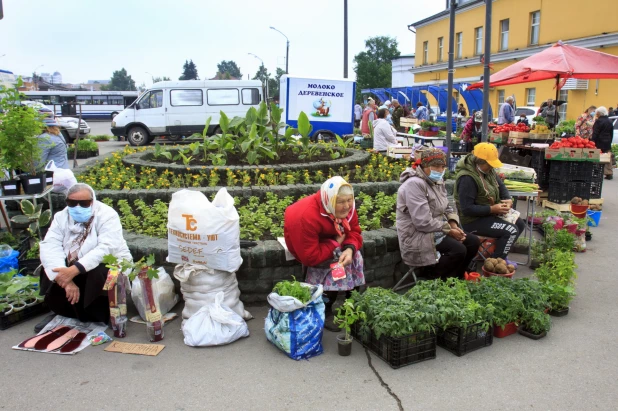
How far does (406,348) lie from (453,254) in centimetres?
172

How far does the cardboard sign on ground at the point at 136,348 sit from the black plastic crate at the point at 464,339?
2.39m

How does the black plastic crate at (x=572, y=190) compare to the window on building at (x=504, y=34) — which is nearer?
the black plastic crate at (x=572, y=190)

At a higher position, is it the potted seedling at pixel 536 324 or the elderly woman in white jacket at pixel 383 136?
the elderly woman in white jacket at pixel 383 136

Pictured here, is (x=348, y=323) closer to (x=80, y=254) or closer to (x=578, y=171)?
(x=80, y=254)

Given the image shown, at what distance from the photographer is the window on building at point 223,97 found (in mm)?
20891

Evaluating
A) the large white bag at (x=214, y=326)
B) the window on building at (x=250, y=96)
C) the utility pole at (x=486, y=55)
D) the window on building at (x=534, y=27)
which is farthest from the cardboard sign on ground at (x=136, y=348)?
the window on building at (x=534, y=27)

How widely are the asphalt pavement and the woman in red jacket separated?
55 centimetres

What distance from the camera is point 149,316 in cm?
432

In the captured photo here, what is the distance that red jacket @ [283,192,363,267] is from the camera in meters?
4.36

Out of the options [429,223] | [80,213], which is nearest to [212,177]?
[80,213]

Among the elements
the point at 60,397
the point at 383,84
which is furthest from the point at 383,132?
the point at 383,84

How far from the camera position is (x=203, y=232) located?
4.40m

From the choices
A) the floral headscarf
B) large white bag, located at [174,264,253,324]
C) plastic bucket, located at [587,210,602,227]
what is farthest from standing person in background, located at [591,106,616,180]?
large white bag, located at [174,264,253,324]

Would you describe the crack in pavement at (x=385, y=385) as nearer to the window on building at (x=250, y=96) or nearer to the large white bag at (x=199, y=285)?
the large white bag at (x=199, y=285)
